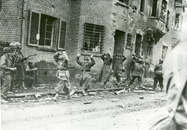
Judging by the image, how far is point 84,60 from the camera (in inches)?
292

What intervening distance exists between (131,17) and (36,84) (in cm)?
323

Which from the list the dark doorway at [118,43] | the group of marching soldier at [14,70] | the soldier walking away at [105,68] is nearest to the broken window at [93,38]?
the soldier walking away at [105,68]

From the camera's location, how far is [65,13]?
348 inches

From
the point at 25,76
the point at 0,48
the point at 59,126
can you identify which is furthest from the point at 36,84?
the point at 59,126

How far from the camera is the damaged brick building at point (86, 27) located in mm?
6547

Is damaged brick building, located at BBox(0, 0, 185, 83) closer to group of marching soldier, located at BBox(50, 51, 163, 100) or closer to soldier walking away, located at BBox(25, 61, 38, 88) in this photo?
group of marching soldier, located at BBox(50, 51, 163, 100)

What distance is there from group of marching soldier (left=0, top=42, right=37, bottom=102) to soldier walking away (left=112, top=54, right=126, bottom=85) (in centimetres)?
248

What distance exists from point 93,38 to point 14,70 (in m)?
3.65

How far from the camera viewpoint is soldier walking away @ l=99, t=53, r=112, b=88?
26.4 feet

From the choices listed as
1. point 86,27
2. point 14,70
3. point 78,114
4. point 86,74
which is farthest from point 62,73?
point 86,27

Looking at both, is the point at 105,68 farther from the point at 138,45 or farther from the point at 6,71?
the point at 6,71

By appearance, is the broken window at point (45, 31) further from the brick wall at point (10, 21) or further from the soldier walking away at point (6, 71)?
the soldier walking away at point (6, 71)

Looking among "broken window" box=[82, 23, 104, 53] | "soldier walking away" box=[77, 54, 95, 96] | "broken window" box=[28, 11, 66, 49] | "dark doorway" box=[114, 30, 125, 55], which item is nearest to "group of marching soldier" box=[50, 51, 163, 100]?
"soldier walking away" box=[77, 54, 95, 96]

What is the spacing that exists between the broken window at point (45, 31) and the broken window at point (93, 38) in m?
0.78
